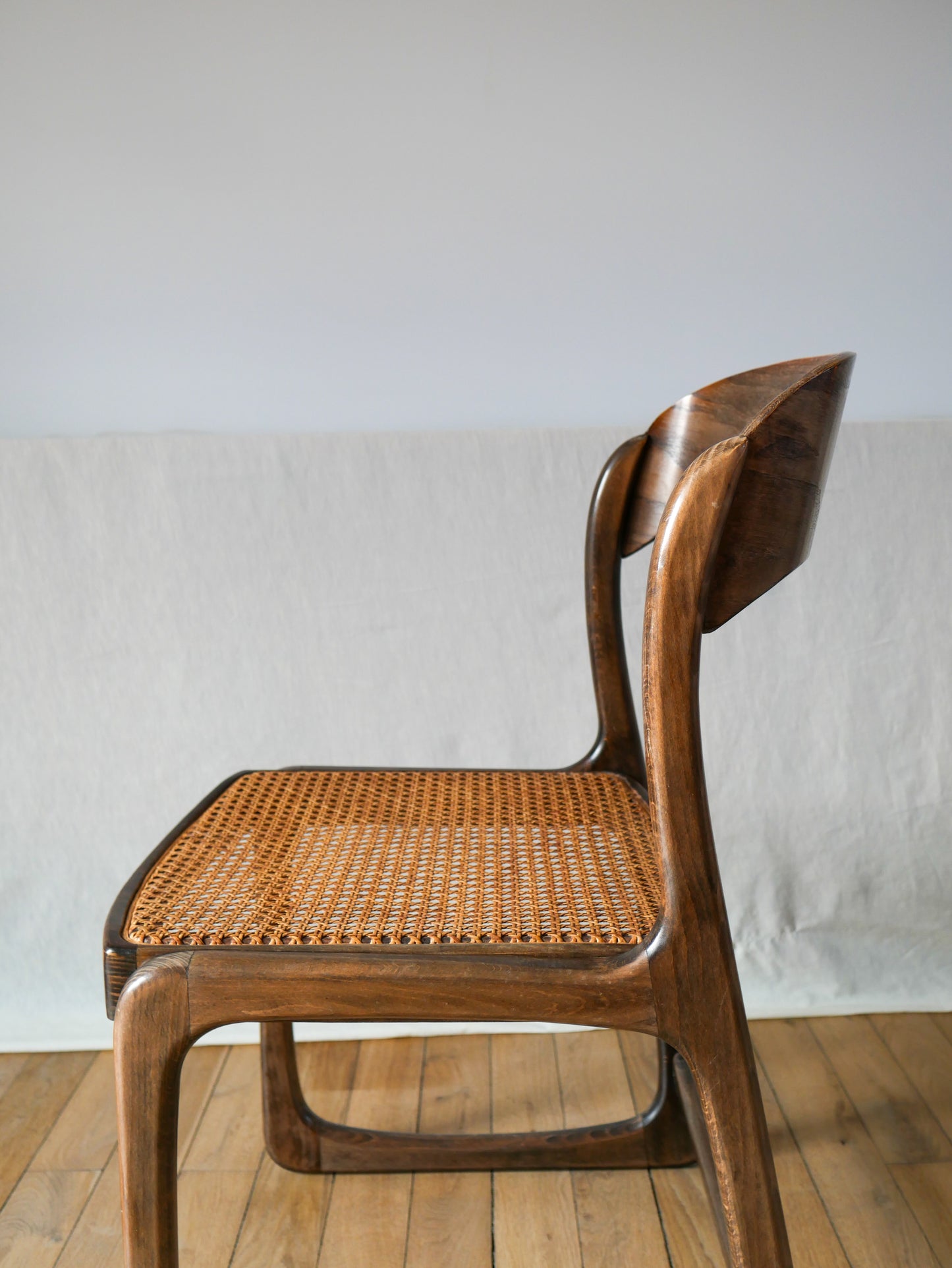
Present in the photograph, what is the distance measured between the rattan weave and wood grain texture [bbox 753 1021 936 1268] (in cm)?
47

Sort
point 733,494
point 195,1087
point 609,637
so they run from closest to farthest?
1. point 733,494
2. point 609,637
3. point 195,1087

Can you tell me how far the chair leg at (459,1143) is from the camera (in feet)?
3.46

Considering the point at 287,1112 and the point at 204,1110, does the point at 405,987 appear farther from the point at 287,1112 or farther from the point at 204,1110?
the point at 204,1110

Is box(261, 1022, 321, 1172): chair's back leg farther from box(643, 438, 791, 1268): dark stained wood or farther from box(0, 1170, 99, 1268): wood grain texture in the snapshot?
box(643, 438, 791, 1268): dark stained wood

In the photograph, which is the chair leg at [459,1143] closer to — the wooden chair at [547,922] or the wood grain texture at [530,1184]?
the wood grain texture at [530,1184]

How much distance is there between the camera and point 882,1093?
3.94ft

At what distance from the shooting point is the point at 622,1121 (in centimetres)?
107

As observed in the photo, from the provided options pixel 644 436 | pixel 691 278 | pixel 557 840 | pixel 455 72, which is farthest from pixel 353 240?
pixel 557 840

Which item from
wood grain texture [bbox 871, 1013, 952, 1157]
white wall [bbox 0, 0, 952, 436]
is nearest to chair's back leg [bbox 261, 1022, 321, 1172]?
wood grain texture [bbox 871, 1013, 952, 1157]

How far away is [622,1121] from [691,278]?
3.24ft

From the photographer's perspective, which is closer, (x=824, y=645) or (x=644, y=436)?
(x=644, y=436)

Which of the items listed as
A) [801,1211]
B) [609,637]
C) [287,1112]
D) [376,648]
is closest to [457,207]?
[376,648]

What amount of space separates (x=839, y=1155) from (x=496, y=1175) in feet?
1.12

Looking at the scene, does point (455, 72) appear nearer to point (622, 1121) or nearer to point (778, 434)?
point (778, 434)
